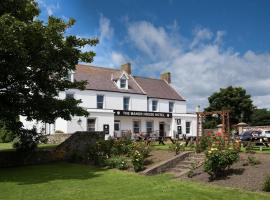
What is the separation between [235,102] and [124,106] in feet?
89.6

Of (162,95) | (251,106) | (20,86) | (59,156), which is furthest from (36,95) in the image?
(251,106)

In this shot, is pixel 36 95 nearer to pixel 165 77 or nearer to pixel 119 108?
pixel 119 108

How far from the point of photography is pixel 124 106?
46.9 meters

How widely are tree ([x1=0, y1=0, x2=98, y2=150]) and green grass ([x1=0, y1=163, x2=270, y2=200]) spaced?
3613mm

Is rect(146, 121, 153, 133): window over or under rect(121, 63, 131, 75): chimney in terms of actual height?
under

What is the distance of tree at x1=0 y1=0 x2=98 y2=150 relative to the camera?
51.1 feet

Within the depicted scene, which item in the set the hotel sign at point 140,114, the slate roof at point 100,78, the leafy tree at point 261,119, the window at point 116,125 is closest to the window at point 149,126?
the hotel sign at point 140,114

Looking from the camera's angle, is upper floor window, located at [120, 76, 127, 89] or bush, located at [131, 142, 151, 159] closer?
bush, located at [131, 142, 151, 159]

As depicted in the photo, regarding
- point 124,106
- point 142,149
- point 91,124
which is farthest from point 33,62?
point 124,106

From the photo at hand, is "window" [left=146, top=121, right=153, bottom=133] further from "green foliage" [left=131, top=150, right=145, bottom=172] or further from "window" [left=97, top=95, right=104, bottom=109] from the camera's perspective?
"green foliage" [left=131, top=150, right=145, bottom=172]

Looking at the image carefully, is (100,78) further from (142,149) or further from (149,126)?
(142,149)

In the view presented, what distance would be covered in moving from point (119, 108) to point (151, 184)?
3206 centimetres

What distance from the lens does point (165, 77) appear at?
5819 centimetres

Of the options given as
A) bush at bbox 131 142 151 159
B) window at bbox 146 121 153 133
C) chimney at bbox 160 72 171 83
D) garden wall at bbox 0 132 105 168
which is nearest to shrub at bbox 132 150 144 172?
bush at bbox 131 142 151 159
